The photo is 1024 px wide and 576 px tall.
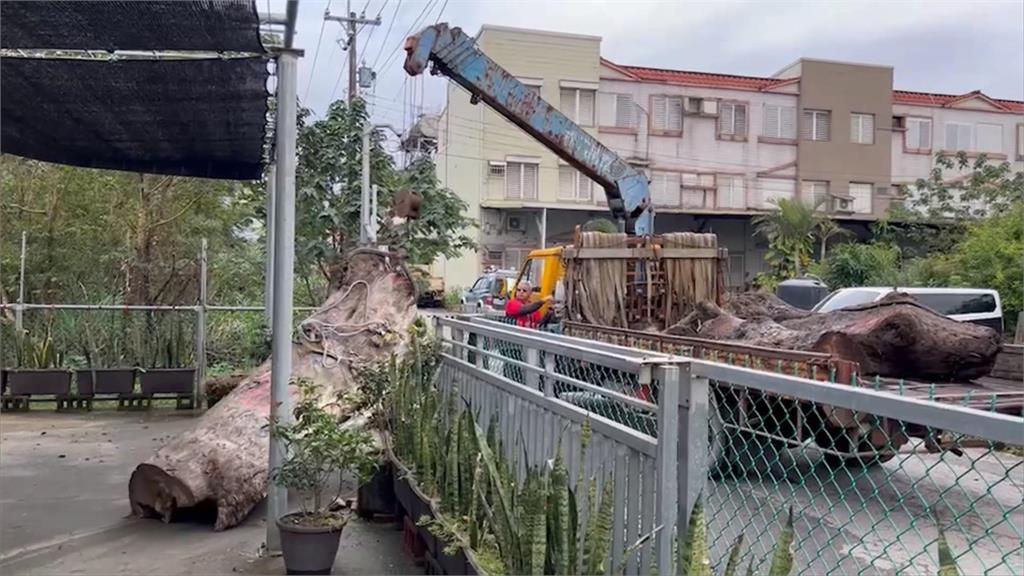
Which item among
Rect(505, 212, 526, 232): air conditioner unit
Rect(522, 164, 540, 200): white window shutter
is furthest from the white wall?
Rect(505, 212, 526, 232): air conditioner unit

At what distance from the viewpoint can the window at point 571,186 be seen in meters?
27.4

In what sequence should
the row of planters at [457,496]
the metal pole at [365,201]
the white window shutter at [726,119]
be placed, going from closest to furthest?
the row of planters at [457,496]
the metal pole at [365,201]
the white window shutter at [726,119]

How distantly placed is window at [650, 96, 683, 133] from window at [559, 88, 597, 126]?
2.01 metres

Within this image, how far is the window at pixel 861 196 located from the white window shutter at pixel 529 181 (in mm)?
10987

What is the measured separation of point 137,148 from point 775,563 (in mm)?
6816

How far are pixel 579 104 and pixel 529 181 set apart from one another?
2.95 m

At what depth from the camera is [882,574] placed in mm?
4414

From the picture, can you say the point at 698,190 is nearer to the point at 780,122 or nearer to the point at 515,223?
the point at 780,122

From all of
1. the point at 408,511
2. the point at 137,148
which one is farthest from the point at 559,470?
the point at 137,148

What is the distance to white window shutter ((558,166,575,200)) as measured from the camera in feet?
90.0

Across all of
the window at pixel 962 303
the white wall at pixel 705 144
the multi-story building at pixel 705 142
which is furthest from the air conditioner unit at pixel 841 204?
the window at pixel 962 303

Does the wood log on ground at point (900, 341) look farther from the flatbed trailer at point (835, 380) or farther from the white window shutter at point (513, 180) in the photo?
the white window shutter at point (513, 180)

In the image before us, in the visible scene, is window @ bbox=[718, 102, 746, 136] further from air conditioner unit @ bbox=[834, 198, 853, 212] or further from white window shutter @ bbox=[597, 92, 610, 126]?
air conditioner unit @ bbox=[834, 198, 853, 212]

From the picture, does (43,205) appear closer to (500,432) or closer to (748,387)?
(500,432)
